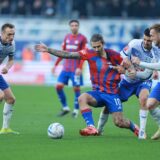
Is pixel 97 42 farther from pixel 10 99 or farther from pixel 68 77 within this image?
pixel 68 77

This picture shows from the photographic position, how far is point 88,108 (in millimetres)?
12508

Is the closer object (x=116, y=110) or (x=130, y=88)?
(x=116, y=110)

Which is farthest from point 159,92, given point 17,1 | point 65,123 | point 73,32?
point 17,1

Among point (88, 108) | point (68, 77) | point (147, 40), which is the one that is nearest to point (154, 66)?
point (147, 40)

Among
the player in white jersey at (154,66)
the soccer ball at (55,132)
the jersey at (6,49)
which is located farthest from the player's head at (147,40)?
the jersey at (6,49)

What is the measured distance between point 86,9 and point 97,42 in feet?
65.1

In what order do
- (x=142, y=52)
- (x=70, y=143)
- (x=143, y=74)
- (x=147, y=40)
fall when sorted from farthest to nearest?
(x=143, y=74) → (x=142, y=52) → (x=147, y=40) → (x=70, y=143)

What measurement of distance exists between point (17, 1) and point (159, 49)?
21973 mm

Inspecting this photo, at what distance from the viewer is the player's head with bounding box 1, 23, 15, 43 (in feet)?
42.2

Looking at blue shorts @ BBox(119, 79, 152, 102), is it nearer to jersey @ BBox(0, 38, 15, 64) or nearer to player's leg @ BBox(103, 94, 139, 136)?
player's leg @ BBox(103, 94, 139, 136)

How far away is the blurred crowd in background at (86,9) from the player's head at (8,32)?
18802 millimetres

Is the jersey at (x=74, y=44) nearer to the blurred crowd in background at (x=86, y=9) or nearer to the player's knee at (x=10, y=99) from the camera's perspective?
the player's knee at (x=10, y=99)

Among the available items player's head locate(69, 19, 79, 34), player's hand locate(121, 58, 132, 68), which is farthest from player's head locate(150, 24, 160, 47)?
player's head locate(69, 19, 79, 34)

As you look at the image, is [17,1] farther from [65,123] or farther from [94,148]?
[94,148]
